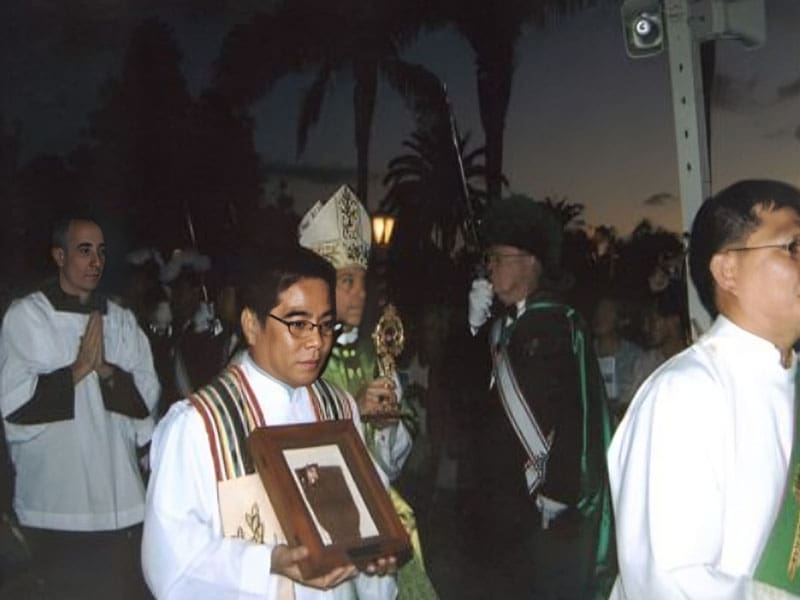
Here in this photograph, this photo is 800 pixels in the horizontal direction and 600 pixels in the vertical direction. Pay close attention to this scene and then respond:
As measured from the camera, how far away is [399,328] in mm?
4285

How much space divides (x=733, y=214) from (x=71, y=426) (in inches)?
121

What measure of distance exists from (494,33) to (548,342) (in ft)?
17.7

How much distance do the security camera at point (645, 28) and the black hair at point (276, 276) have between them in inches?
98.8

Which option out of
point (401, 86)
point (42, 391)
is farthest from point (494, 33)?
point (42, 391)

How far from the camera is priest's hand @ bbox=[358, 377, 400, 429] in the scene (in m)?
4.02

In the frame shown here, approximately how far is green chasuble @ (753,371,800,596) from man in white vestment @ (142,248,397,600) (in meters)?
0.88

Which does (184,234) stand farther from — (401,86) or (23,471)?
(23,471)

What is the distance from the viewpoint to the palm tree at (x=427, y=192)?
410 inches

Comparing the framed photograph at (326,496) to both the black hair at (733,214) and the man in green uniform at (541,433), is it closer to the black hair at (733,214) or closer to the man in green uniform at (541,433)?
the black hair at (733,214)

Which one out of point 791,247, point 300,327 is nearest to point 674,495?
point 791,247

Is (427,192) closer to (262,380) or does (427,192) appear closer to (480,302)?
(480,302)

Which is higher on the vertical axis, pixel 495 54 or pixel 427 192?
pixel 495 54

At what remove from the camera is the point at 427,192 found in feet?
34.6

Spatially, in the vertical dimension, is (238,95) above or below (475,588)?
above
